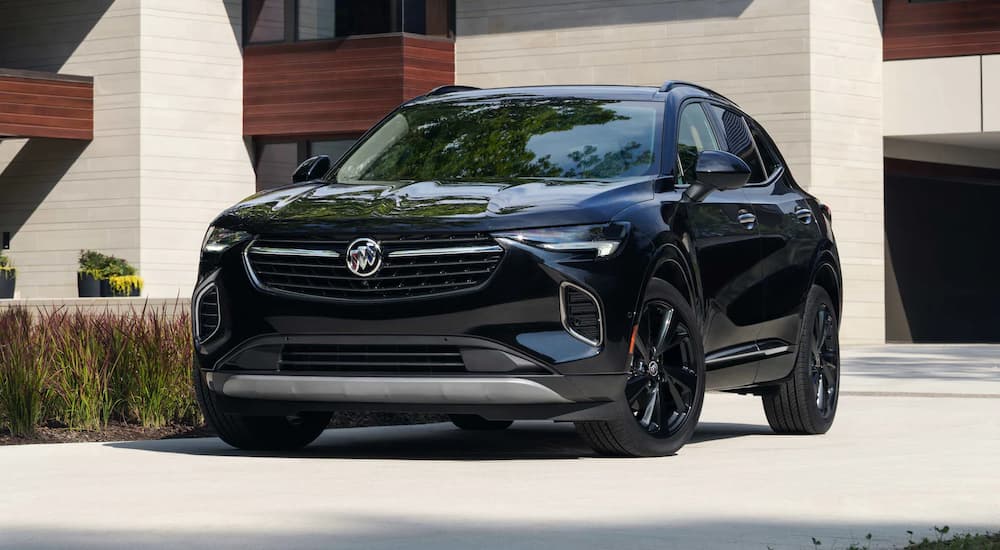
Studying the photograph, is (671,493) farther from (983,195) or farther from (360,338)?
(983,195)

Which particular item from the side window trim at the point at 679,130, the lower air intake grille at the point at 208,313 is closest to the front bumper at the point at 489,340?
the lower air intake grille at the point at 208,313

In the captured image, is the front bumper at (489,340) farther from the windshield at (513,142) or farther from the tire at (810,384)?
the tire at (810,384)

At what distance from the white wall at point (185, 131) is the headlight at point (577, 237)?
2131 centimetres

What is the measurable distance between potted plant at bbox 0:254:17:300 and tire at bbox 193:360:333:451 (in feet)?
70.7

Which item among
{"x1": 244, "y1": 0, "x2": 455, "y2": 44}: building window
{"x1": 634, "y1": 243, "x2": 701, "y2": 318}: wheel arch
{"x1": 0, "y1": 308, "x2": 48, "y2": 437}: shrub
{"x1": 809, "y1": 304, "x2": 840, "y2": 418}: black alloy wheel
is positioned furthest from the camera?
{"x1": 244, "y1": 0, "x2": 455, "y2": 44}: building window

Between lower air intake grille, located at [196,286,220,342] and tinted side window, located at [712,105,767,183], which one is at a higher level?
tinted side window, located at [712,105,767,183]

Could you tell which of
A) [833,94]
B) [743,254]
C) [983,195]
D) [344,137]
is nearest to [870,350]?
[833,94]

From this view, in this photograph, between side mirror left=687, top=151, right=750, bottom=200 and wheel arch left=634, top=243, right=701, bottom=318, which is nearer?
wheel arch left=634, top=243, right=701, bottom=318

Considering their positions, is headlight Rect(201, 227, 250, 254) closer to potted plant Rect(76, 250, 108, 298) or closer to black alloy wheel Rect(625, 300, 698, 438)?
black alloy wheel Rect(625, 300, 698, 438)

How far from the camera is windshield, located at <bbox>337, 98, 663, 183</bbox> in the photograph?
912 cm

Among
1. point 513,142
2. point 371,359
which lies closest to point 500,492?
point 371,359

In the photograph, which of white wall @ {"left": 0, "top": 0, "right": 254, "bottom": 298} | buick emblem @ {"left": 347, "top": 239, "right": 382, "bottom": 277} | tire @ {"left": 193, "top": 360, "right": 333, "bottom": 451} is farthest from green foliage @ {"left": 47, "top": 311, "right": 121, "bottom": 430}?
white wall @ {"left": 0, "top": 0, "right": 254, "bottom": 298}

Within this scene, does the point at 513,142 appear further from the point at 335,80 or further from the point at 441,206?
the point at 335,80

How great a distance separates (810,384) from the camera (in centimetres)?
1052
